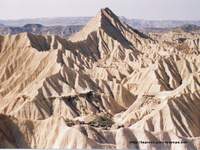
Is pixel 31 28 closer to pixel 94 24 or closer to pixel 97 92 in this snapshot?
pixel 97 92

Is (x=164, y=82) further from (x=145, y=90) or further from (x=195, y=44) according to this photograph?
(x=195, y=44)

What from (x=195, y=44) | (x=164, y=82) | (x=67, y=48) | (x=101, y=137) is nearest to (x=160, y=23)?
(x=101, y=137)

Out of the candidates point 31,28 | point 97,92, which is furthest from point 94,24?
point 31,28

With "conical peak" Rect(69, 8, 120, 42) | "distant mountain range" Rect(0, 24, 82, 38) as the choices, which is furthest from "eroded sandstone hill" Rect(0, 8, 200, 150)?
"distant mountain range" Rect(0, 24, 82, 38)

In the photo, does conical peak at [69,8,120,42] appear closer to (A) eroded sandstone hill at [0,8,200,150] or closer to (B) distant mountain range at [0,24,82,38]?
(A) eroded sandstone hill at [0,8,200,150]

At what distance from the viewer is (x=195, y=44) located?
3469cm

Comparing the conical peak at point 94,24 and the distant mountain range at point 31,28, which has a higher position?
the conical peak at point 94,24

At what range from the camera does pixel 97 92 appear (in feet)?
67.5

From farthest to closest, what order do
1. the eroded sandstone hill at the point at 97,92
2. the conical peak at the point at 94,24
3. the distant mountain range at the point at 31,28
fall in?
1. the conical peak at the point at 94,24
2. the eroded sandstone hill at the point at 97,92
3. the distant mountain range at the point at 31,28

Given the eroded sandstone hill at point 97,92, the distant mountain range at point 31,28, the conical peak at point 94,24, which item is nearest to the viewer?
Answer: the distant mountain range at point 31,28

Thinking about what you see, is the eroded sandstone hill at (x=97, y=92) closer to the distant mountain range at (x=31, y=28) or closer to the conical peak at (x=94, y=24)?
the conical peak at (x=94, y=24)

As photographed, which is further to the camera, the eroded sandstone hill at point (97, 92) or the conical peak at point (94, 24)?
the conical peak at point (94, 24)

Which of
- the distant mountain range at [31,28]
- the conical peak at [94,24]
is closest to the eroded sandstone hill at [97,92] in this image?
the conical peak at [94,24]

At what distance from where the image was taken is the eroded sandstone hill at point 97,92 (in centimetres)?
1095
